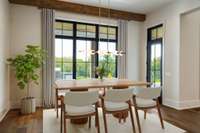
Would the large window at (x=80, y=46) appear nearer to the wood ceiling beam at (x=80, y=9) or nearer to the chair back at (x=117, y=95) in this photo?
the wood ceiling beam at (x=80, y=9)

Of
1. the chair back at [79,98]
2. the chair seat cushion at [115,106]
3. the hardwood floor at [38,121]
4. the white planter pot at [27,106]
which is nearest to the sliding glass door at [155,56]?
the hardwood floor at [38,121]

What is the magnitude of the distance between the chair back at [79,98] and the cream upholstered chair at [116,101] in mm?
291

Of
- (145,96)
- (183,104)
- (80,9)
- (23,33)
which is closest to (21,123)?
(23,33)

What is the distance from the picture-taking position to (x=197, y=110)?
467 centimetres

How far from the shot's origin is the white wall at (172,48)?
480 centimetres

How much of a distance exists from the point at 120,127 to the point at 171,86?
2.54 m

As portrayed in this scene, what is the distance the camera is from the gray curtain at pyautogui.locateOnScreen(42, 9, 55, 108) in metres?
5.03

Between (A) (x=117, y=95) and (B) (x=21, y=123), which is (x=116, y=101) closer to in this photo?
(A) (x=117, y=95)

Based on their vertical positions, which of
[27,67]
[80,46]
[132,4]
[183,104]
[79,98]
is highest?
[132,4]

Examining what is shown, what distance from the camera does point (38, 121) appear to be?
149 inches

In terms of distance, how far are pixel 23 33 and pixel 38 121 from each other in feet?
8.64

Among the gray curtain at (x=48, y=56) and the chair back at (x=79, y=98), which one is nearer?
A: the chair back at (x=79, y=98)

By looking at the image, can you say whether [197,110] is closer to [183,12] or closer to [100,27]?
[183,12]

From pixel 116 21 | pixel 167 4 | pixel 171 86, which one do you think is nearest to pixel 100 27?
pixel 116 21
